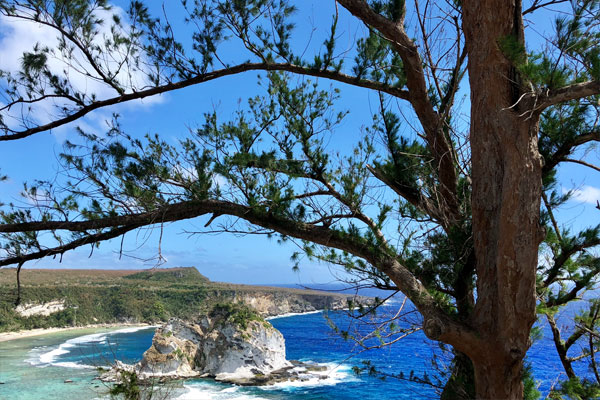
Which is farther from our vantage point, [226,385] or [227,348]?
[227,348]

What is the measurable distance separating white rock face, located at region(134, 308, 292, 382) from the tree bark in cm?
2259

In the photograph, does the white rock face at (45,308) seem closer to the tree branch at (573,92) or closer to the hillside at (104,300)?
the hillside at (104,300)

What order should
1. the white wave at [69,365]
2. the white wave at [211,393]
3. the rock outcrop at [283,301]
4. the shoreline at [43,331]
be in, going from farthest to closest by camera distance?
the rock outcrop at [283,301] < the shoreline at [43,331] < the white wave at [69,365] < the white wave at [211,393]

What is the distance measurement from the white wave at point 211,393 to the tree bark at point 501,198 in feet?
60.8

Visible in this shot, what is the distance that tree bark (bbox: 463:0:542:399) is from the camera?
160cm

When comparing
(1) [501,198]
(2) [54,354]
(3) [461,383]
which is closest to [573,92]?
(1) [501,198]

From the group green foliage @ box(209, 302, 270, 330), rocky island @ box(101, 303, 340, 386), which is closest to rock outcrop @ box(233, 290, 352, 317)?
green foliage @ box(209, 302, 270, 330)

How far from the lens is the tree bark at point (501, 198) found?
5.25 ft

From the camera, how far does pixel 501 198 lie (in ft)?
5.42

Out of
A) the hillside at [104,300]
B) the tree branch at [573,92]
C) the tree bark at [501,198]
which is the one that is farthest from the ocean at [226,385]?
the tree branch at [573,92]

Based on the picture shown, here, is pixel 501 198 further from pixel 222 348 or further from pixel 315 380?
pixel 222 348

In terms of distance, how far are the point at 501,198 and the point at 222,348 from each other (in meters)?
24.0

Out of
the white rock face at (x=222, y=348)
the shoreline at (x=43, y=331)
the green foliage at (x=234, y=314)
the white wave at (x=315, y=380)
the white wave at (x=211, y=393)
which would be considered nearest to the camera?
the white wave at (x=211, y=393)

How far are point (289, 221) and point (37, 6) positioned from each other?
68.5 inches
